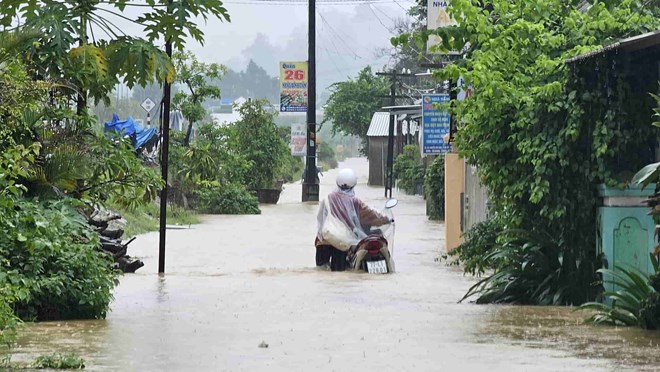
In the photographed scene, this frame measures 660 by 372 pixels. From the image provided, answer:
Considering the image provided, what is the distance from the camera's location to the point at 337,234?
2039 cm

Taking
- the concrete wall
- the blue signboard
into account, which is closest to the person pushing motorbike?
the concrete wall

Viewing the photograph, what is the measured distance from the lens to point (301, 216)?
132 ft

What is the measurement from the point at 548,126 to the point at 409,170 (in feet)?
155

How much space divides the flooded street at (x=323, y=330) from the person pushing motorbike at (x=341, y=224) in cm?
55

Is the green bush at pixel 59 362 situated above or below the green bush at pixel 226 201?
above

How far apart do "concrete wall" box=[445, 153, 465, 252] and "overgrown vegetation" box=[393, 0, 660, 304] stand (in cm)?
888

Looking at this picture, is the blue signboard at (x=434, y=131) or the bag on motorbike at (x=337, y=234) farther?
the blue signboard at (x=434, y=131)

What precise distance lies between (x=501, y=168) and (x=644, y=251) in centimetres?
227

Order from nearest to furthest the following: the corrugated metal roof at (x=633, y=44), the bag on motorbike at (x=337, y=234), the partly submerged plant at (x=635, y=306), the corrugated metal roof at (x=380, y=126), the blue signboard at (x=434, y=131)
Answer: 1. the partly submerged plant at (x=635, y=306)
2. the corrugated metal roof at (x=633, y=44)
3. the bag on motorbike at (x=337, y=234)
4. the blue signboard at (x=434, y=131)
5. the corrugated metal roof at (x=380, y=126)

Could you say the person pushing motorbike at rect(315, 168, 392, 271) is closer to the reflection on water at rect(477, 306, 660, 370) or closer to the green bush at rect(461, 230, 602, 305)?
the green bush at rect(461, 230, 602, 305)

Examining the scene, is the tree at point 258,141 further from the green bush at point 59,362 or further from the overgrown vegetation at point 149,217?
the green bush at point 59,362

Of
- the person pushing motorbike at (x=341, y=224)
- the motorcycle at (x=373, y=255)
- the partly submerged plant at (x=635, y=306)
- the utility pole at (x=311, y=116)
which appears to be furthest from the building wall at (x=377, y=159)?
the partly submerged plant at (x=635, y=306)

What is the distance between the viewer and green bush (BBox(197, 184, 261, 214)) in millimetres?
42531

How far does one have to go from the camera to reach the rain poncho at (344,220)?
2039 centimetres
